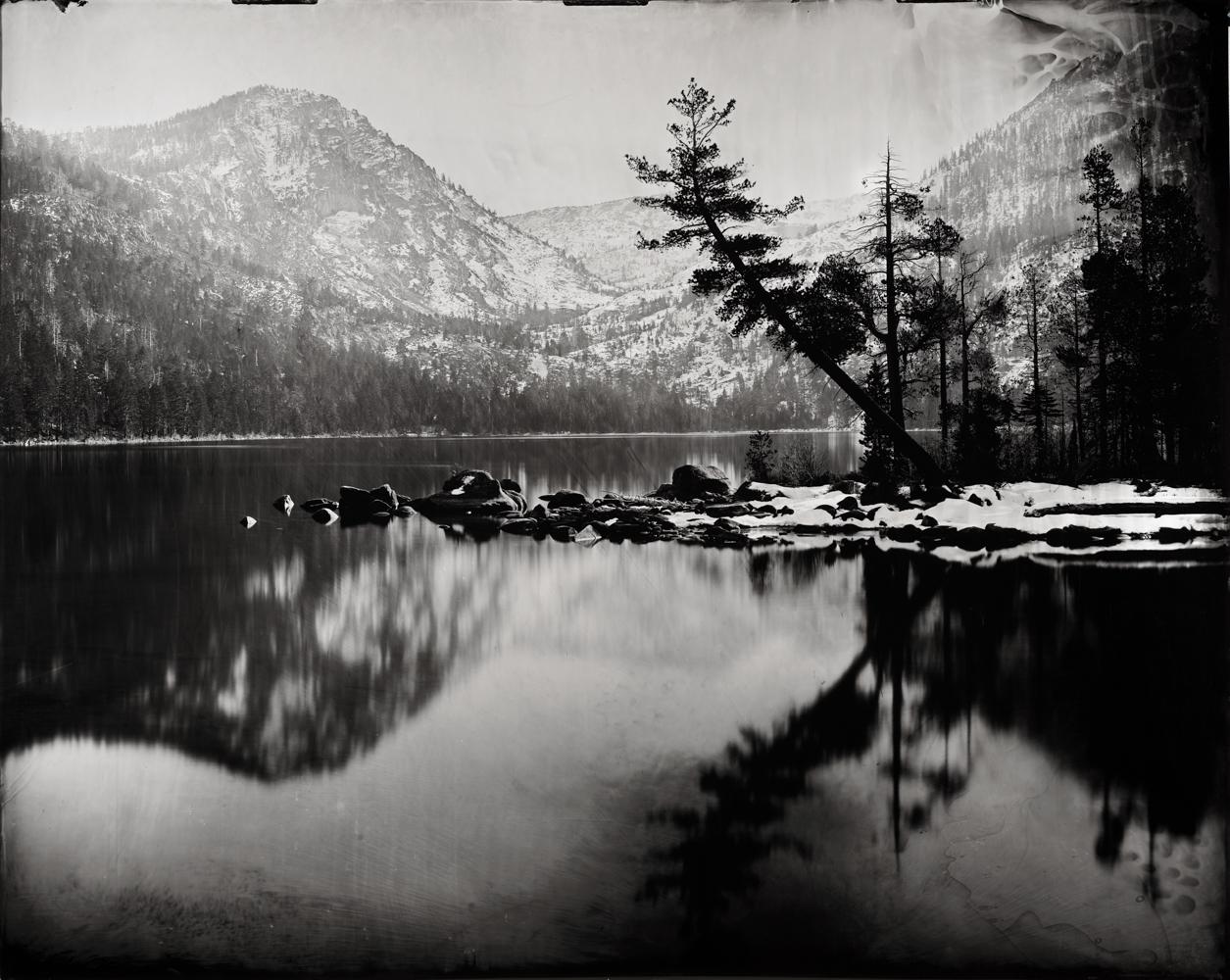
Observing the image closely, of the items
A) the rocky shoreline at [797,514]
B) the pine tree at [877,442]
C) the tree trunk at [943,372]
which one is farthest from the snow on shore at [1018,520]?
the tree trunk at [943,372]

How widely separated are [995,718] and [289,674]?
421 cm

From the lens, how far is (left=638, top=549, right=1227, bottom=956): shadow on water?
3400 mm

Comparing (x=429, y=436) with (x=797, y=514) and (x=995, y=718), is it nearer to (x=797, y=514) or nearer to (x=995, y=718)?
(x=797, y=514)

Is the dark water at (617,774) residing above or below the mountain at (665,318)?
below

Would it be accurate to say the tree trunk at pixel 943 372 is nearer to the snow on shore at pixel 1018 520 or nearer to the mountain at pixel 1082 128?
the snow on shore at pixel 1018 520

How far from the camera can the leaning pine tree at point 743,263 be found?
6102mm

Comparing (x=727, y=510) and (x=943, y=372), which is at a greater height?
(x=943, y=372)

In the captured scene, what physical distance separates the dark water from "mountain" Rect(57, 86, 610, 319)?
2767 millimetres

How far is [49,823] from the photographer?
3916 mm

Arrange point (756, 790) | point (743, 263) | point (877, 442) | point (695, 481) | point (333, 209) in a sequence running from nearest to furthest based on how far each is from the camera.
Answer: point (756, 790) → point (333, 209) → point (743, 263) → point (877, 442) → point (695, 481)

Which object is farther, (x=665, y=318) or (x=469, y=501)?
(x=469, y=501)

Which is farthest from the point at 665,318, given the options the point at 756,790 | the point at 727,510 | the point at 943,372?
the point at 756,790

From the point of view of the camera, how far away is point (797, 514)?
845cm

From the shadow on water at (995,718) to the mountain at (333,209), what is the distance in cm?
440
